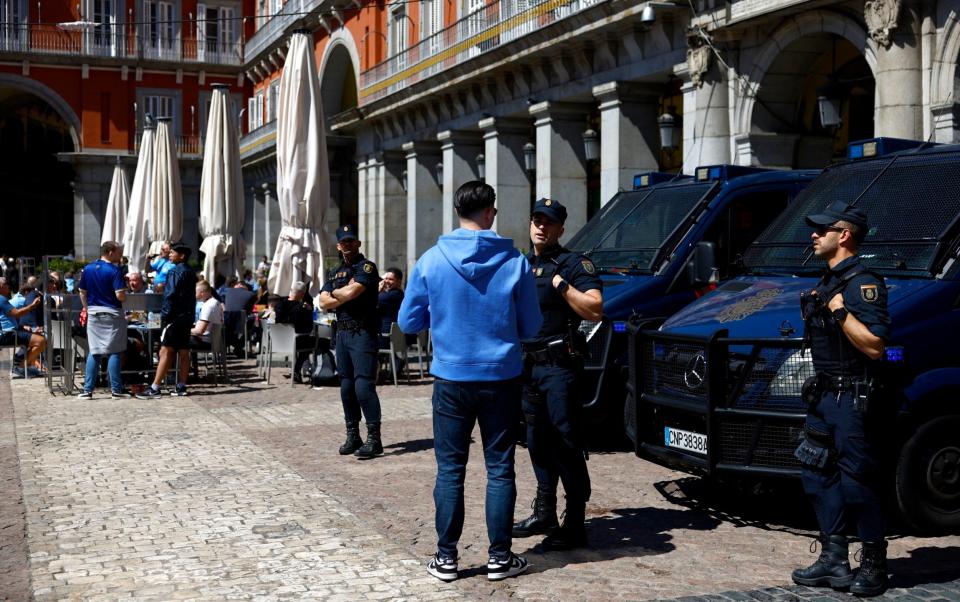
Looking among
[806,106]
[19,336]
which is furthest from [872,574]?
[19,336]

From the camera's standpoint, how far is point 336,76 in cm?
3934

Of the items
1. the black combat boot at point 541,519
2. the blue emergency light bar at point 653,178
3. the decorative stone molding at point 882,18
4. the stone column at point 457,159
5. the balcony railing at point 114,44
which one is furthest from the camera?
the balcony railing at point 114,44

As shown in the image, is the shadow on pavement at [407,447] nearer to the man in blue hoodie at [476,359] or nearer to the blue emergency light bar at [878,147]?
the man in blue hoodie at [476,359]

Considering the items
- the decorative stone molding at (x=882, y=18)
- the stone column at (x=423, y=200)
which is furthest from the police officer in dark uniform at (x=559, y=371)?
the stone column at (x=423, y=200)

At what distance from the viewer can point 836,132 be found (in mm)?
17031

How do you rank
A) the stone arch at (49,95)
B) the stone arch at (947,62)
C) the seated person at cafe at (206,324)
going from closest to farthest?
the stone arch at (947,62) < the seated person at cafe at (206,324) < the stone arch at (49,95)

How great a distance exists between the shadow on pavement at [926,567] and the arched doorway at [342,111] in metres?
32.8

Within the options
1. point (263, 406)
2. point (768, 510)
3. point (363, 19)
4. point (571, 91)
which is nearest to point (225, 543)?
point (768, 510)

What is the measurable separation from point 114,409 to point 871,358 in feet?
30.4

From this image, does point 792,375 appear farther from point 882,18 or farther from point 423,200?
point 423,200

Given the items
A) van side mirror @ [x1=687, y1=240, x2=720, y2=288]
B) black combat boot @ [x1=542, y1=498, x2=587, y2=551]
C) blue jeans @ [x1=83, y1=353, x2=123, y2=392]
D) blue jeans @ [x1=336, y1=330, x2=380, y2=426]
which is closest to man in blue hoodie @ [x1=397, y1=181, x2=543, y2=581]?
black combat boot @ [x1=542, y1=498, x2=587, y2=551]

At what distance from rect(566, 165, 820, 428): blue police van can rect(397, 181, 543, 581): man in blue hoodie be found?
3.35 m

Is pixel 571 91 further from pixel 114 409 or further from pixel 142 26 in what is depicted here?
pixel 142 26

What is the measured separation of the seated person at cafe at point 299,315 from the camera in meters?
15.4
